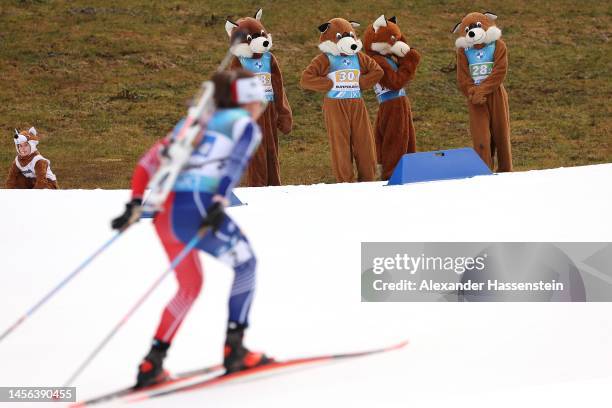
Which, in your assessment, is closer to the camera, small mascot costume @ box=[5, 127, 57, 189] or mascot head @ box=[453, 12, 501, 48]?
mascot head @ box=[453, 12, 501, 48]

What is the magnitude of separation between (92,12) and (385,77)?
945cm

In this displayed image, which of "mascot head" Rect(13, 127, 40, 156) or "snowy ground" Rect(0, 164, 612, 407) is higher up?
"mascot head" Rect(13, 127, 40, 156)

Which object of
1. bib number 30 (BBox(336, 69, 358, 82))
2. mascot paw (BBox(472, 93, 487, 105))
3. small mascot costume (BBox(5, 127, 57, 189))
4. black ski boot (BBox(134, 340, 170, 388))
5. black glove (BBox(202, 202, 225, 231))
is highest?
bib number 30 (BBox(336, 69, 358, 82))

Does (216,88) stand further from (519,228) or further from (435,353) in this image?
(519,228)

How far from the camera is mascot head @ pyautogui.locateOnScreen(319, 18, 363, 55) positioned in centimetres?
807

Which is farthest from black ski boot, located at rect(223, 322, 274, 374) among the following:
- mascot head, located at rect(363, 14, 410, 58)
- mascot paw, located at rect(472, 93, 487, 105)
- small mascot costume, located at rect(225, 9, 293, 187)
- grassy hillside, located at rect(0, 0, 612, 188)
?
grassy hillside, located at rect(0, 0, 612, 188)

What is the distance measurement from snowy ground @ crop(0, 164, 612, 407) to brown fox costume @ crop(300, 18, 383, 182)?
119 centimetres

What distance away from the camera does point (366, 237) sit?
5.82 metres

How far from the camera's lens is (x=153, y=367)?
157 inches

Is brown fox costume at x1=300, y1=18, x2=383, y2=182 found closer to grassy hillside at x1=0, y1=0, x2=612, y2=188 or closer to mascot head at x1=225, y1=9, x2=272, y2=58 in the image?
mascot head at x1=225, y1=9, x2=272, y2=58

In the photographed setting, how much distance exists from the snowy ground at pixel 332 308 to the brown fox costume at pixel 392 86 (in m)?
1.57

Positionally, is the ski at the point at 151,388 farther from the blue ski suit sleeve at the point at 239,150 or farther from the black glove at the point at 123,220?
the blue ski suit sleeve at the point at 239,150

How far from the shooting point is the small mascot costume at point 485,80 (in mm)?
8305

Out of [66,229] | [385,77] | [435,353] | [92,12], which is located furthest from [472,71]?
[92,12]
